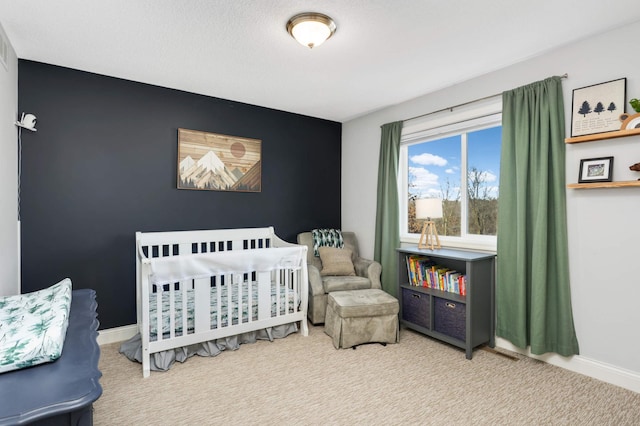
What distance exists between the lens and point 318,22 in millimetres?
2021

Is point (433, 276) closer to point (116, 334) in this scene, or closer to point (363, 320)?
point (363, 320)

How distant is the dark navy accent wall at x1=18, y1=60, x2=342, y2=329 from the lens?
2.72 meters

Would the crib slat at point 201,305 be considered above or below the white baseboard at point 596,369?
above

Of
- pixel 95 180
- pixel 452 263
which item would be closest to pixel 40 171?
pixel 95 180

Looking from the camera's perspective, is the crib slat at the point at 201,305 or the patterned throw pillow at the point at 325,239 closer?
the crib slat at the point at 201,305

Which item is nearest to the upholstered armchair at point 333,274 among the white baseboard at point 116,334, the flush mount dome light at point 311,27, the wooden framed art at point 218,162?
the wooden framed art at point 218,162

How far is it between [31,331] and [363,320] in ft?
7.51

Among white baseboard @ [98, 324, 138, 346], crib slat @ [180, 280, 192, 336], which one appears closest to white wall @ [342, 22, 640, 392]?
crib slat @ [180, 280, 192, 336]

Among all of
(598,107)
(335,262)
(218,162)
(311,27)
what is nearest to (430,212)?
(335,262)

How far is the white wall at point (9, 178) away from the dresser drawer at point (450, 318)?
3.28 metres

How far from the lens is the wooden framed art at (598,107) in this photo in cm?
220

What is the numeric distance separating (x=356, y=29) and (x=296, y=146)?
6.91ft

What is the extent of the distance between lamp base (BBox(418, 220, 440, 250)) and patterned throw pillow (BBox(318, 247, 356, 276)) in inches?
32.5

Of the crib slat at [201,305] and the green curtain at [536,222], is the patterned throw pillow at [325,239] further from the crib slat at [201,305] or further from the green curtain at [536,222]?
the green curtain at [536,222]
